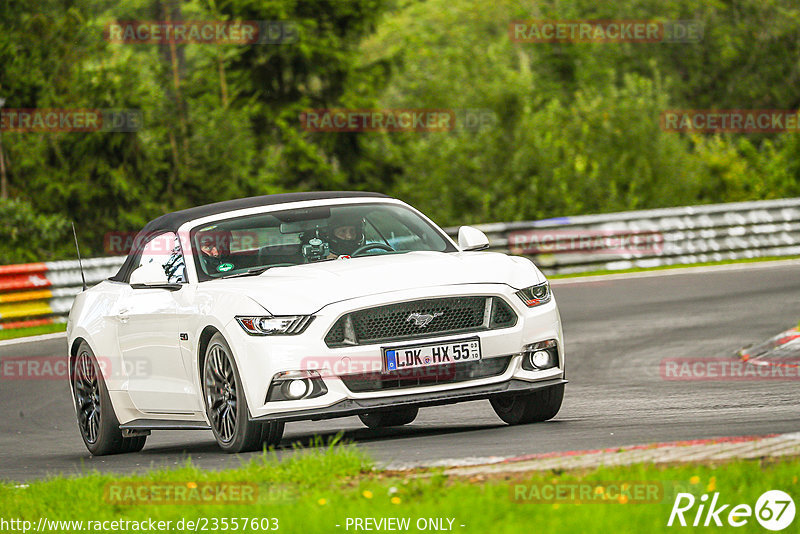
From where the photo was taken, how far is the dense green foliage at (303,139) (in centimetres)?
2903

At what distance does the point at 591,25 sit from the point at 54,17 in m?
29.0

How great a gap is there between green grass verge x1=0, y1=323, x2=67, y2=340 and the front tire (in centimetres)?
1067

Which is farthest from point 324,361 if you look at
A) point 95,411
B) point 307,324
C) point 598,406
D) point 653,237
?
point 653,237

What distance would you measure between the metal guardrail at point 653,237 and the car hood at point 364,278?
14411 millimetres

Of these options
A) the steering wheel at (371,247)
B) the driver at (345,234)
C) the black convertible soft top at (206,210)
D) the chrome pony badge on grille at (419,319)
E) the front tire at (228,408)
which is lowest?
the front tire at (228,408)

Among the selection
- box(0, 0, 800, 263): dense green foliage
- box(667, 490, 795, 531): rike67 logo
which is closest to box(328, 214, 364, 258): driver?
box(667, 490, 795, 531): rike67 logo

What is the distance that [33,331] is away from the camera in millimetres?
19359

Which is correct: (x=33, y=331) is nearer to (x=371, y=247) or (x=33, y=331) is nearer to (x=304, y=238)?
(x=304, y=238)

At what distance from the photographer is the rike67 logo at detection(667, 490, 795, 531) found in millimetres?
5316
